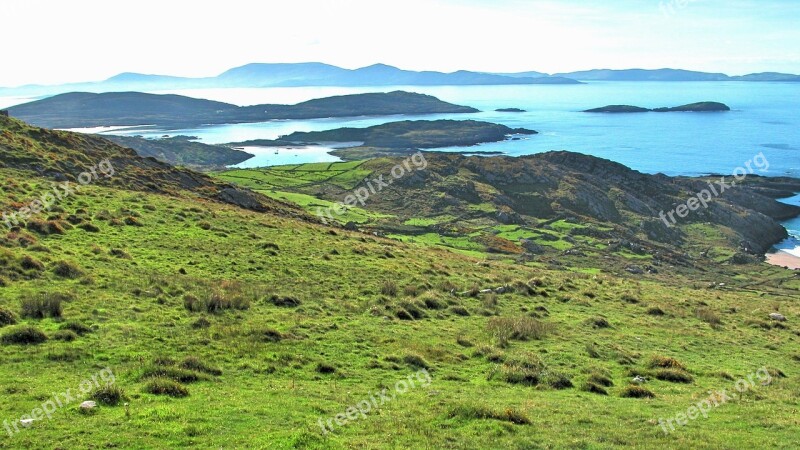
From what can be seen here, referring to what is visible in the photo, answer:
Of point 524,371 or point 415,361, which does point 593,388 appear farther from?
point 415,361

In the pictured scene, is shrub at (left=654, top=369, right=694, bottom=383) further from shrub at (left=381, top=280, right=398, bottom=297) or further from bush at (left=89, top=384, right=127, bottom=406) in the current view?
bush at (left=89, top=384, right=127, bottom=406)

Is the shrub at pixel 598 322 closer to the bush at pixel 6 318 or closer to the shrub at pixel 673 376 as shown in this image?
the shrub at pixel 673 376

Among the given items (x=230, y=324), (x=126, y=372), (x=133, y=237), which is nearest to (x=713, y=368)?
(x=230, y=324)

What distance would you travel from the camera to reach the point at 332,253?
3866 centimetres

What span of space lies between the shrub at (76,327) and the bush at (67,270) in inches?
266

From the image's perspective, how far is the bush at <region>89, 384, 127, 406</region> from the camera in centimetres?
1462

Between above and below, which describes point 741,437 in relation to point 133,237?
below

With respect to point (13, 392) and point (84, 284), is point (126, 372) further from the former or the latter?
point (84, 284)

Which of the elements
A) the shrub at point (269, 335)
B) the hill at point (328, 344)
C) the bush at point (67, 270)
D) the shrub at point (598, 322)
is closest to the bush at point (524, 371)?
the hill at point (328, 344)

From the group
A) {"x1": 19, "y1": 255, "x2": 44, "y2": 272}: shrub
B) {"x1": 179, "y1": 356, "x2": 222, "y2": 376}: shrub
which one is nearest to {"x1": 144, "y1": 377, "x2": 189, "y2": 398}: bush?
{"x1": 179, "y1": 356, "x2": 222, "y2": 376}: shrub

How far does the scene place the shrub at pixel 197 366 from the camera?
17500 millimetres

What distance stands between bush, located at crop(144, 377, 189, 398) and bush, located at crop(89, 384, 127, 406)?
788 millimetres

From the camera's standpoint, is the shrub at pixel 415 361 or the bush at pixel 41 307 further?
the bush at pixel 41 307

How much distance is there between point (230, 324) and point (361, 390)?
730cm
